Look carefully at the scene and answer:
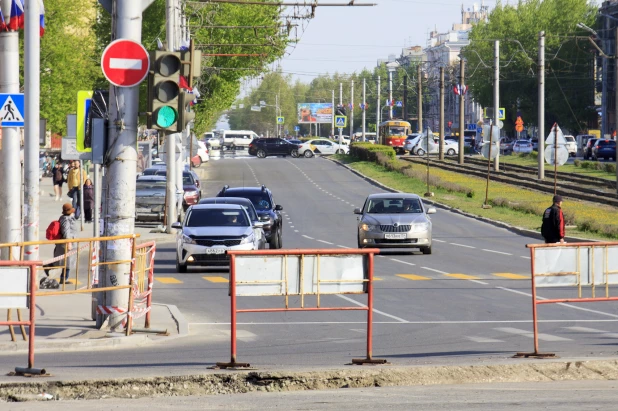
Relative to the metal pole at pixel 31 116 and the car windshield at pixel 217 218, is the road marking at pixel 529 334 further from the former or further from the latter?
the car windshield at pixel 217 218

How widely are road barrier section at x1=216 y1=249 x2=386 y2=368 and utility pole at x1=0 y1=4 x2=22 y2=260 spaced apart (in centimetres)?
779

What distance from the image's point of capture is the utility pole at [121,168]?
13953 millimetres

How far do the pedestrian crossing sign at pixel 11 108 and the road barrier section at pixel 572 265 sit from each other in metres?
9.29

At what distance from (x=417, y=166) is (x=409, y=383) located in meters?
62.1

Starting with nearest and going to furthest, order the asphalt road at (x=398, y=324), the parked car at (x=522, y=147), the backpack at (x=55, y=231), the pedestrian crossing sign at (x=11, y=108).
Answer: the asphalt road at (x=398, y=324) < the pedestrian crossing sign at (x=11, y=108) < the backpack at (x=55, y=231) < the parked car at (x=522, y=147)

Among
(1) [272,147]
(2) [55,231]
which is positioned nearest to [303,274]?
(2) [55,231]

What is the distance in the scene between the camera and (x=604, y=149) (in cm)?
8294

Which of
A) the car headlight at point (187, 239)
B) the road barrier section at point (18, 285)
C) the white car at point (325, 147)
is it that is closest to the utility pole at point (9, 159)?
the car headlight at point (187, 239)

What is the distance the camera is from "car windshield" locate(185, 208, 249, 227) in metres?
25.1

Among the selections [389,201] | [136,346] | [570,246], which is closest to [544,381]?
[570,246]

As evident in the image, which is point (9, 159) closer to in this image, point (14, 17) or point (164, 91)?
point (14, 17)

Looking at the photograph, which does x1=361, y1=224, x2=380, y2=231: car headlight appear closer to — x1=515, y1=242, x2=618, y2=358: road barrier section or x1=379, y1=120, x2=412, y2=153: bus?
x1=515, y1=242, x2=618, y2=358: road barrier section

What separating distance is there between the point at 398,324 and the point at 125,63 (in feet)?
17.3

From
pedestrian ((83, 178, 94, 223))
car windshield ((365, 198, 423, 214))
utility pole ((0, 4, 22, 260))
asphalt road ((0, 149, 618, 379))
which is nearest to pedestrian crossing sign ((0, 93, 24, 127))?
utility pole ((0, 4, 22, 260))
